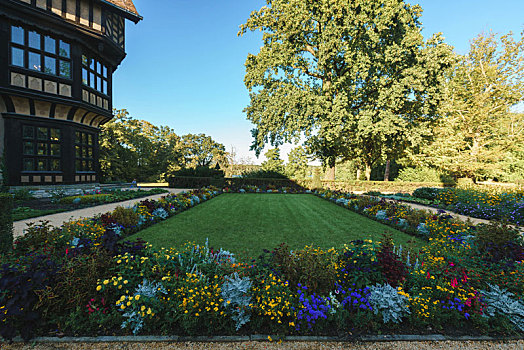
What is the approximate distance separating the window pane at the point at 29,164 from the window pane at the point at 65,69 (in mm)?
4722

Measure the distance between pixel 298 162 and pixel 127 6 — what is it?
76.5ft

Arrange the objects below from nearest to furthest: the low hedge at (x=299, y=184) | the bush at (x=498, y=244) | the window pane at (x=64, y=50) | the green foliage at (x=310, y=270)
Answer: the green foliage at (x=310, y=270) → the bush at (x=498, y=244) → the window pane at (x=64, y=50) → the low hedge at (x=299, y=184)

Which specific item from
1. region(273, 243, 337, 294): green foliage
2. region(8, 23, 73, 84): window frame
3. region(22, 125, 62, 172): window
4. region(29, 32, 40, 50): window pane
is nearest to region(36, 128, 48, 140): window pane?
region(22, 125, 62, 172): window

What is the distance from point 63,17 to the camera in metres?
11.3

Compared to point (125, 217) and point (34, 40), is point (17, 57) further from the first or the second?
point (125, 217)

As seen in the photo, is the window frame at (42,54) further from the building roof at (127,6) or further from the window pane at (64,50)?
the building roof at (127,6)

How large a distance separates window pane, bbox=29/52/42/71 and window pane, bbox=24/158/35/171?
4612 millimetres

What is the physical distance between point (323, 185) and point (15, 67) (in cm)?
2114

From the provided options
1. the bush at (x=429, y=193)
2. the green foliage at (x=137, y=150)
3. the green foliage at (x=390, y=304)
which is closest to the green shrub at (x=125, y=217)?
the green foliage at (x=390, y=304)

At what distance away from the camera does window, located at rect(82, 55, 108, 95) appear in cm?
1264

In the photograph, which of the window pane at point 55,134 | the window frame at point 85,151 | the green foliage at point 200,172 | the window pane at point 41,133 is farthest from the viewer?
the green foliage at point 200,172

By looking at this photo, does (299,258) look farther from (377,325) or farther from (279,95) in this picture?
(279,95)

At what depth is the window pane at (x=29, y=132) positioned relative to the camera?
11.0 meters

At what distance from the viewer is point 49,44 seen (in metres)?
11.2
